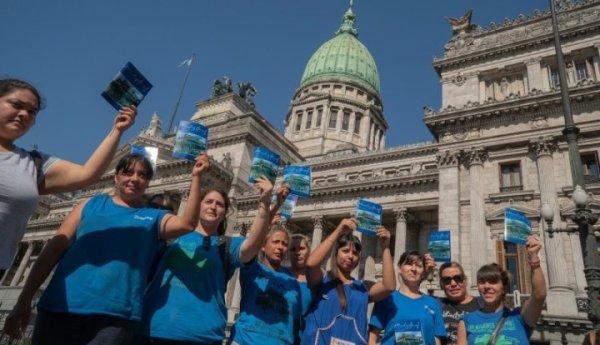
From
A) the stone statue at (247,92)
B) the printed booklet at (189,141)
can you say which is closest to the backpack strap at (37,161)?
the printed booklet at (189,141)

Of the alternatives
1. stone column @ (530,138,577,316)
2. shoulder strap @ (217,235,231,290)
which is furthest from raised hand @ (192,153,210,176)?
stone column @ (530,138,577,316)

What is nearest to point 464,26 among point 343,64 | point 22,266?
point 343,64

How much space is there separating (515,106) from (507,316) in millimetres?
19581

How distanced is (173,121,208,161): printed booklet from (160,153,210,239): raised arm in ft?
9.85

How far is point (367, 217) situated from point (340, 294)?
4.05 metres

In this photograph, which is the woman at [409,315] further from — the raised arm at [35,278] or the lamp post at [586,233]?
the lamp post at [586,233]

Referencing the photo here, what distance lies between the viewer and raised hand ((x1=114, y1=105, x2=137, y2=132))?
164 inches

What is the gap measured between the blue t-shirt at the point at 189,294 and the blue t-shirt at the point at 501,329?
3.12m

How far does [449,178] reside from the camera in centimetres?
2245

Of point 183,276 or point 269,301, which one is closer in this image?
point 183,276

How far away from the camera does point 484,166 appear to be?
22.0 meters

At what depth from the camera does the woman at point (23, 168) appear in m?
3.22

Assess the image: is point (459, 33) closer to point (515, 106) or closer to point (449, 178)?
point (515, 106)

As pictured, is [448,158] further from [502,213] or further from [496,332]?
[496,332]
